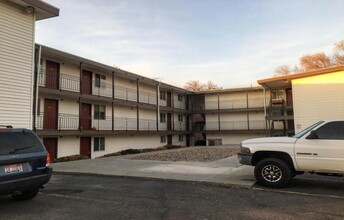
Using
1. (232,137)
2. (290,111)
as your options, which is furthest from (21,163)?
(232,137)

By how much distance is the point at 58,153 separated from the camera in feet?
68.4

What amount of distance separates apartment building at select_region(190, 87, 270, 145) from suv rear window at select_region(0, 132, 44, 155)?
30.6 metres

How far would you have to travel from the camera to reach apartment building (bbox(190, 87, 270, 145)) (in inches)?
1419

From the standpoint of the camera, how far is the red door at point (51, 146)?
20047 millimetres

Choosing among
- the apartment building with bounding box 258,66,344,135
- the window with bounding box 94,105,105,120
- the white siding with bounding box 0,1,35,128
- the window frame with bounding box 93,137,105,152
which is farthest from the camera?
the window with bounding box 94,105,105,120

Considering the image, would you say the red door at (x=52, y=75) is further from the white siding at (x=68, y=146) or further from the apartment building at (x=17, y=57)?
the apartment building at (x=17, y=57)

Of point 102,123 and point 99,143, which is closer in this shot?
point 99,143

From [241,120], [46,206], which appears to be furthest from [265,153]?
[241,120]

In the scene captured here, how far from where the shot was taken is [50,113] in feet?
68.3

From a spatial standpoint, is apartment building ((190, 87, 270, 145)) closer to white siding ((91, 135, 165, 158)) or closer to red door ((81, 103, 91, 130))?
white siding ((91, 135, 165, 158))

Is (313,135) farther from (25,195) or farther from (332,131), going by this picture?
(25,195)

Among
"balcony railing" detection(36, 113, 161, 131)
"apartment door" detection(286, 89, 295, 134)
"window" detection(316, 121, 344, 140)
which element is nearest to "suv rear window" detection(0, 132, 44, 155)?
"window" detection(316, 121, 344, 140)

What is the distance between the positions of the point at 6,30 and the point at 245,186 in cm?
1129

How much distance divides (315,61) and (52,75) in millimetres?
37382
